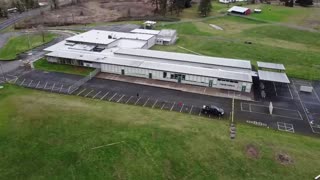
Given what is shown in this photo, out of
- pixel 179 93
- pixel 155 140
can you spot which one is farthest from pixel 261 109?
pixel 155 140

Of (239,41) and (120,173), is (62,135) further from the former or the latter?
(239,41)

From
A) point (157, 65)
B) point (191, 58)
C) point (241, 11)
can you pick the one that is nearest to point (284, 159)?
point (157, 65)

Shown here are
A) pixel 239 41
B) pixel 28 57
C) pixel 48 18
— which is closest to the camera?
pixel 28 57

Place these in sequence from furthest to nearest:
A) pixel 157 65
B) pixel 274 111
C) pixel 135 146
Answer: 1. pixel 157 65
2. pixel 274 111
3. pixel 135 146

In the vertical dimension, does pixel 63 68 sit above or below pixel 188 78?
above

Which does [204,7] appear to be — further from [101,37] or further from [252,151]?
[252,151]

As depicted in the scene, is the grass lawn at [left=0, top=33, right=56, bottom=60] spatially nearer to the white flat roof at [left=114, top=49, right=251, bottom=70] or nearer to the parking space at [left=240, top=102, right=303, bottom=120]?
the white flat roof at [left=114, top=49, right=251, bottom=70]
